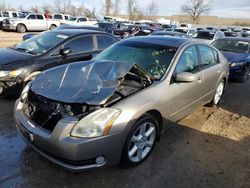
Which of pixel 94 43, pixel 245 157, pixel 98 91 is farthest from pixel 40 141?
pixel 94 43

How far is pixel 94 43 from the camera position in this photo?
269 inches

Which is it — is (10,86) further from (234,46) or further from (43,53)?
(234,46)

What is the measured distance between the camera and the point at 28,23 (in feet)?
81.2

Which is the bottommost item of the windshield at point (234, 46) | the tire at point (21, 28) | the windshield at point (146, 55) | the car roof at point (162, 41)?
the tire at point (21, 28)

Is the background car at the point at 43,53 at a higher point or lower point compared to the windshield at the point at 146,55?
lower

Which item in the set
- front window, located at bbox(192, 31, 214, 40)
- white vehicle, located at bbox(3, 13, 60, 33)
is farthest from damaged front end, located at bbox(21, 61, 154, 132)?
white vehicle, located at bbox(3, 13, 60, 33)

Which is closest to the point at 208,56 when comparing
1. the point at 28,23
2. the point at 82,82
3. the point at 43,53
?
the point at 82,82

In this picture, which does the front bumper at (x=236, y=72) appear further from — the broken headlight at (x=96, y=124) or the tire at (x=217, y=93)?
the broken headlight at (x=96, y=124)

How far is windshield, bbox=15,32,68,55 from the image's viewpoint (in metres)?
6.05

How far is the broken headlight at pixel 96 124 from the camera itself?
8.85 ft

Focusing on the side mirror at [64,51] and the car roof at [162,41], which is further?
the side mirror at [64,51]

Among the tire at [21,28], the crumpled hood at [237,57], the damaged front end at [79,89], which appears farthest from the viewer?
the tire at [21,28]

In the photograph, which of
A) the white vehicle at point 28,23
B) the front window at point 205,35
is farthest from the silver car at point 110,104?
the white vehicle at point 28,23

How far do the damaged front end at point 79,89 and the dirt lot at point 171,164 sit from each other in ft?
2.01
